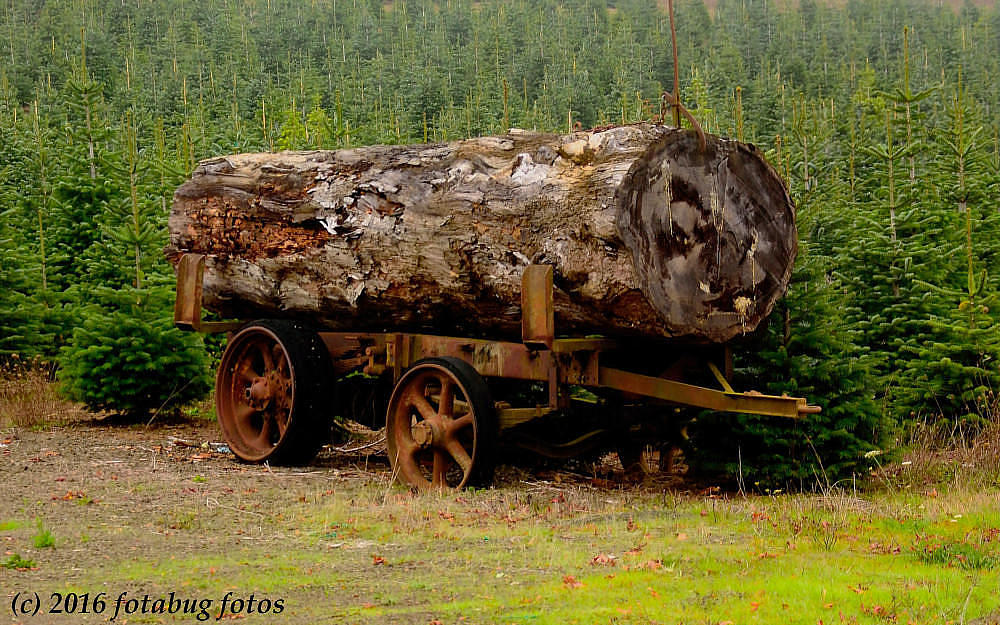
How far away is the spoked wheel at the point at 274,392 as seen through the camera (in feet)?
27.8

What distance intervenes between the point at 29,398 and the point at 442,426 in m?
7.09

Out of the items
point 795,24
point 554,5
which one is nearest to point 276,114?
point 795,24

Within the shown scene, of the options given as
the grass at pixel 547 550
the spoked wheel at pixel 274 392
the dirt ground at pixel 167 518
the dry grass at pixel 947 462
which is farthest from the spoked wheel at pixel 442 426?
the dry grass at pixel 947 462

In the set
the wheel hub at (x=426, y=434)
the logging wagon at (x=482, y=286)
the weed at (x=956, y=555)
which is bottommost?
the weed at (x=956, y=555)

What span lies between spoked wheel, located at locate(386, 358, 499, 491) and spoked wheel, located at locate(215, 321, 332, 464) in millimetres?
902

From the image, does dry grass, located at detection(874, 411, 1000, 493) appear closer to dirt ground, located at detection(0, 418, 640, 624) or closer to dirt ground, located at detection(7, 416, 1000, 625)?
dirt ground, located at detection(7, 416, 1000, 625)

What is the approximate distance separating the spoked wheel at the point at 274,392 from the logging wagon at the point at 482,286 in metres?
0.02

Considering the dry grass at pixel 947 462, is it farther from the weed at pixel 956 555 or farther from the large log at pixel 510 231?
the weed at pixel 956 555

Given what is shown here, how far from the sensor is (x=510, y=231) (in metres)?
7.34

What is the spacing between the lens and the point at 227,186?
916cm

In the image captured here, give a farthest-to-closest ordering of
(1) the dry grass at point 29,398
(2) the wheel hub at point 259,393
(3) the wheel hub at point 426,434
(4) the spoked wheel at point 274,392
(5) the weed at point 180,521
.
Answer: (1) the dry grass at point 29,398, (2) the wheel hub at point 259,393, (4) the spoked wheel at point 274,392, (3) the wheel hub at point 426,434, (5) the weed at point 180,521

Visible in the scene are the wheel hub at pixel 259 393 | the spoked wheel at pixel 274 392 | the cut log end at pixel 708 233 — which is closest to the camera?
the cut log end at pixel 708 233

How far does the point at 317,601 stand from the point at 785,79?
60.0m

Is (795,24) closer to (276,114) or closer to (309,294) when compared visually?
(276,114)
